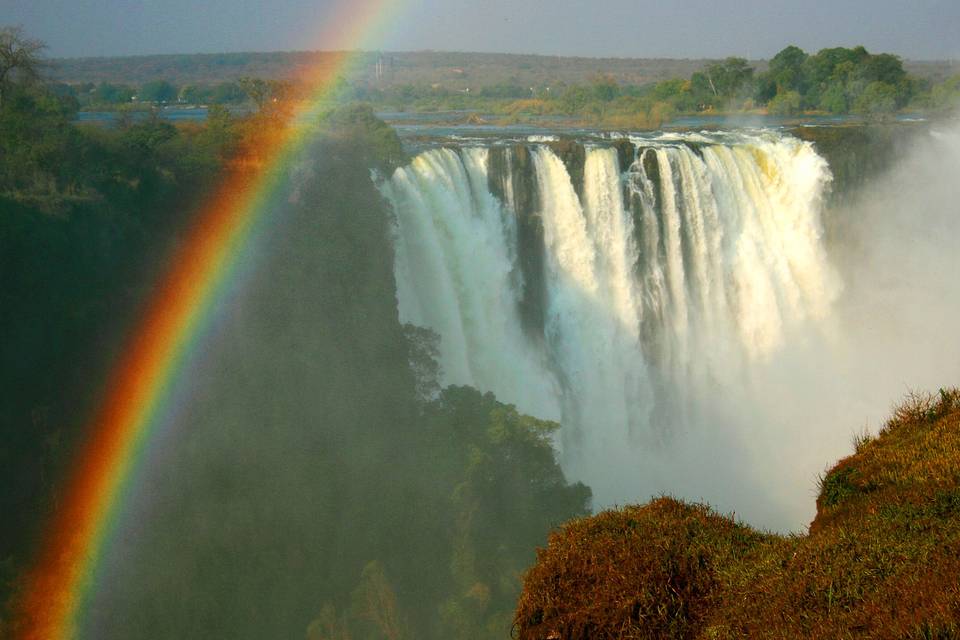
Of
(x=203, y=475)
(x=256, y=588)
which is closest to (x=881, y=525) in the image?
(x=256, y=588)

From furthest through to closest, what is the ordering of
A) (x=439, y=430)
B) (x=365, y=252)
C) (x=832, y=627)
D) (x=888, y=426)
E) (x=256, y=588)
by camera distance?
(x=365, y=252)
(x=439, y=430)
(x=256, y=588)
(x=888, y=426)
(x=832, y=627)

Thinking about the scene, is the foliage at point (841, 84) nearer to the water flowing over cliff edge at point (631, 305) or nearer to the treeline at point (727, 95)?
the treeline at point (727, 95)

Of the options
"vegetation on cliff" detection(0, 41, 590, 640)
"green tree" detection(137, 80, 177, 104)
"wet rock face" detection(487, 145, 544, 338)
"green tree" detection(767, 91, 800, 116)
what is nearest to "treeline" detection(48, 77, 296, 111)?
"green tree" detection(137, 80, 177, 104)

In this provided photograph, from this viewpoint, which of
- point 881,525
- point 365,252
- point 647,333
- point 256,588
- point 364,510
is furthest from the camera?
point 647,333

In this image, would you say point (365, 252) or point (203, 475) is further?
point (365, 252)

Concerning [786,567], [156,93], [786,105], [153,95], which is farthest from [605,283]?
[156,93]

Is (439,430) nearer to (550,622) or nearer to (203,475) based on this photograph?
(203,475)

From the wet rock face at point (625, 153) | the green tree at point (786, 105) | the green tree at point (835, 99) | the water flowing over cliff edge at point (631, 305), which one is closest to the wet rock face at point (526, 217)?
the water flowing over cliff edge at point (631, 305)

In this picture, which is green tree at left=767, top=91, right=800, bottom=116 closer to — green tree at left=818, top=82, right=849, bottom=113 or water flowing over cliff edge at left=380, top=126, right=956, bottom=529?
green tree at left=818, top=82, right=849, bottom=113
